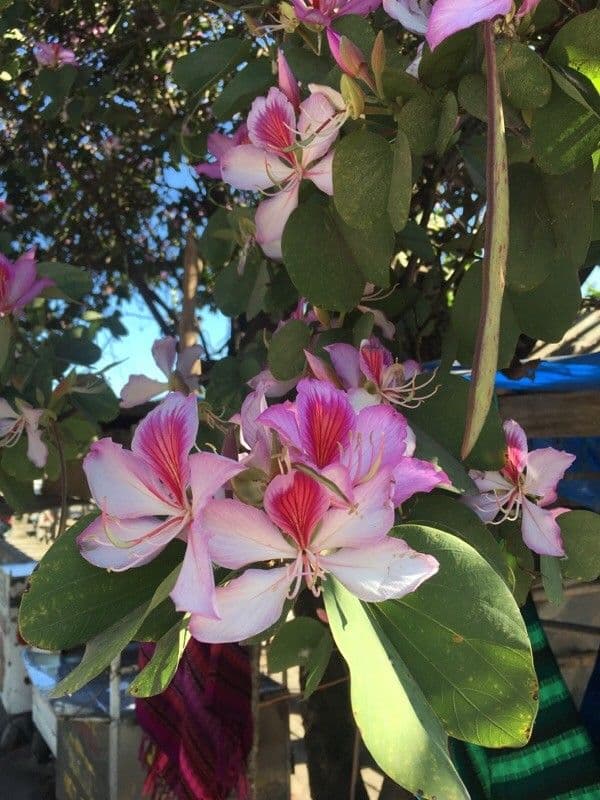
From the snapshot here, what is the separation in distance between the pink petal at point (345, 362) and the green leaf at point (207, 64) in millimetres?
397

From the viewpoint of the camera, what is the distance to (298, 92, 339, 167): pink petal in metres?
0.61

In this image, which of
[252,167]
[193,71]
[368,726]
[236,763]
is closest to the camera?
[368,726]

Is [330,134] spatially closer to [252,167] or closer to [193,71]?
[252,167]

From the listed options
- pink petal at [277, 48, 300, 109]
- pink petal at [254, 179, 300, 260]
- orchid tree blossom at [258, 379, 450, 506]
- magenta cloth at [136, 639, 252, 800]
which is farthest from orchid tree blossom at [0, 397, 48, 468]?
magenta cloth at [136, 639, 252, 800]

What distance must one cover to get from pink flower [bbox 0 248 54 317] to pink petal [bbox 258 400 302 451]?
27.8 inches

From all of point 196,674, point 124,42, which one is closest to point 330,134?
point 124,42

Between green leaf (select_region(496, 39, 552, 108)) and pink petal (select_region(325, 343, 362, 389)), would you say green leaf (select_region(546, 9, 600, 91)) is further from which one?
pink petal (select_region(325, 343, 362, 389))

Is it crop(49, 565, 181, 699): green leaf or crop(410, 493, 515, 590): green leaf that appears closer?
crop(49, 565, 181, 699): green leaf

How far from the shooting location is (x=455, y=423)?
0.70 meters

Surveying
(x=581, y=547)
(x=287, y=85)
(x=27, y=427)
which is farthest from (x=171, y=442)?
(x=27, y=427)

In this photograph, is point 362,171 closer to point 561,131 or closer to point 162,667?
point 561,131

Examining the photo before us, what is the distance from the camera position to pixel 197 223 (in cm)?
281

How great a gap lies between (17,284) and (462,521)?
2.31 feet

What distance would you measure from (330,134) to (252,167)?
0.13 m
